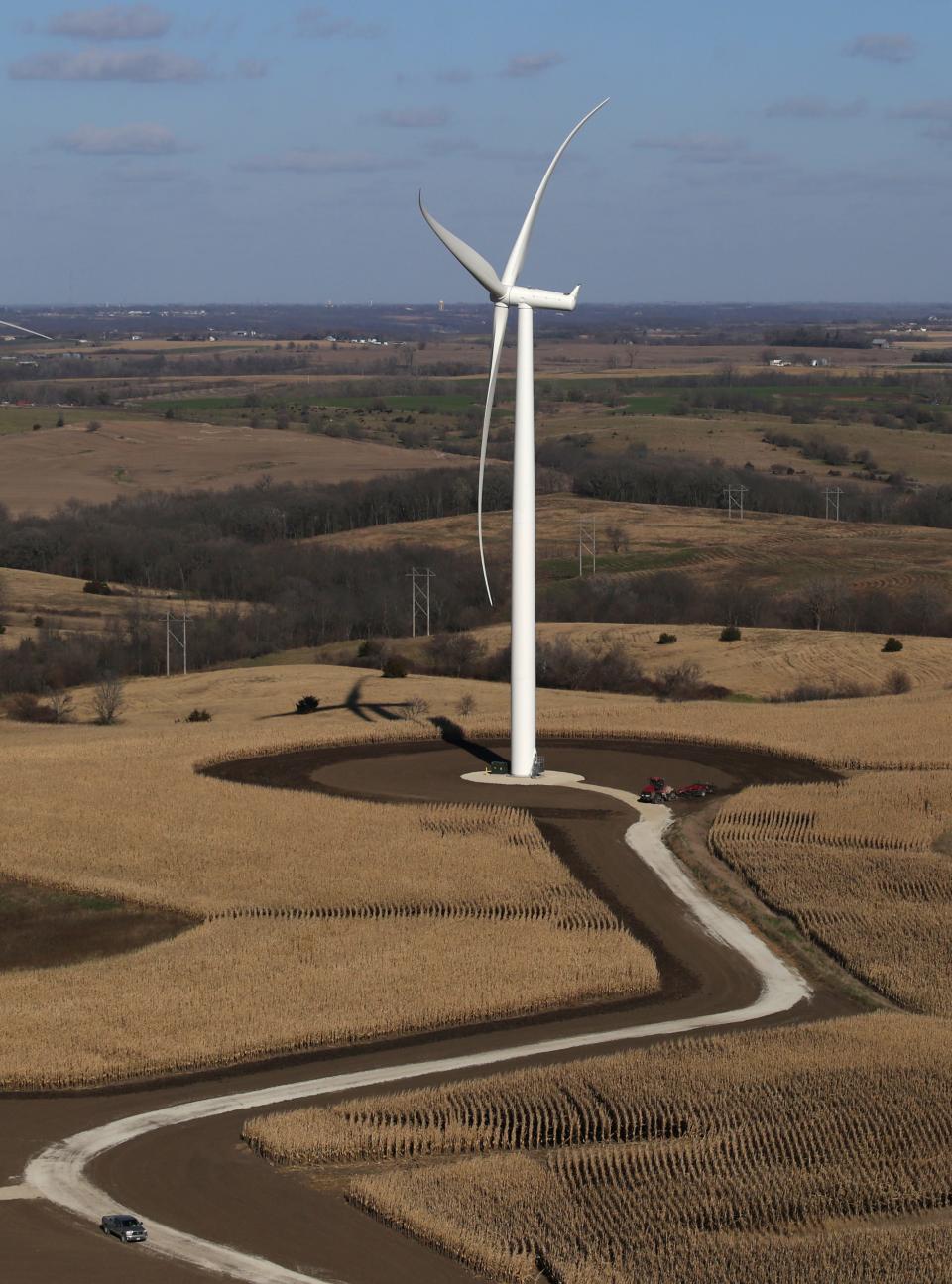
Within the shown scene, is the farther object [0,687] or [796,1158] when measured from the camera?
[0,687]

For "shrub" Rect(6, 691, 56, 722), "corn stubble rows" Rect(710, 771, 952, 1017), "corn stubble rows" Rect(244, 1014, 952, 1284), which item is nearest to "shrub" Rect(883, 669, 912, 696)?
"corn stubble rows" Rect(710, 771, 952, 1017)

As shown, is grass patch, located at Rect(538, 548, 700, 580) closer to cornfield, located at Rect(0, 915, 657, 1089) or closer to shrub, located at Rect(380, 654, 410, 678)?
shrub, located at Rect(380, 654, 410, 678)

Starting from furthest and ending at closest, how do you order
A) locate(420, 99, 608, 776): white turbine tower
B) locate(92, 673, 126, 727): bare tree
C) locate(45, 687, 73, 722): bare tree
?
locate(45, 687, 73, 722): bare tree → locate(92, 673, 126, 727): bare tree → locate(420, 99, 608, 776): white turbine tower

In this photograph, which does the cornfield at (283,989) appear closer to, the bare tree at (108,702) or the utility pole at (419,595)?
the bare tree at (108,702)

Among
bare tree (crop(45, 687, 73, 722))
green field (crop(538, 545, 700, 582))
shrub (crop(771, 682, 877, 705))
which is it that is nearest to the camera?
bare tree (crop(45, 687, 73, 722))

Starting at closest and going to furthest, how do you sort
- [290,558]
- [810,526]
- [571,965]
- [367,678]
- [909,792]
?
[571,965]
[909,792]
[367,678]
[290,558]
[810,526]

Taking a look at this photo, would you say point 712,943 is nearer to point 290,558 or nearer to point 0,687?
point 0,687

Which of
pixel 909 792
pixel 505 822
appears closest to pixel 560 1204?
pixel 505 822
